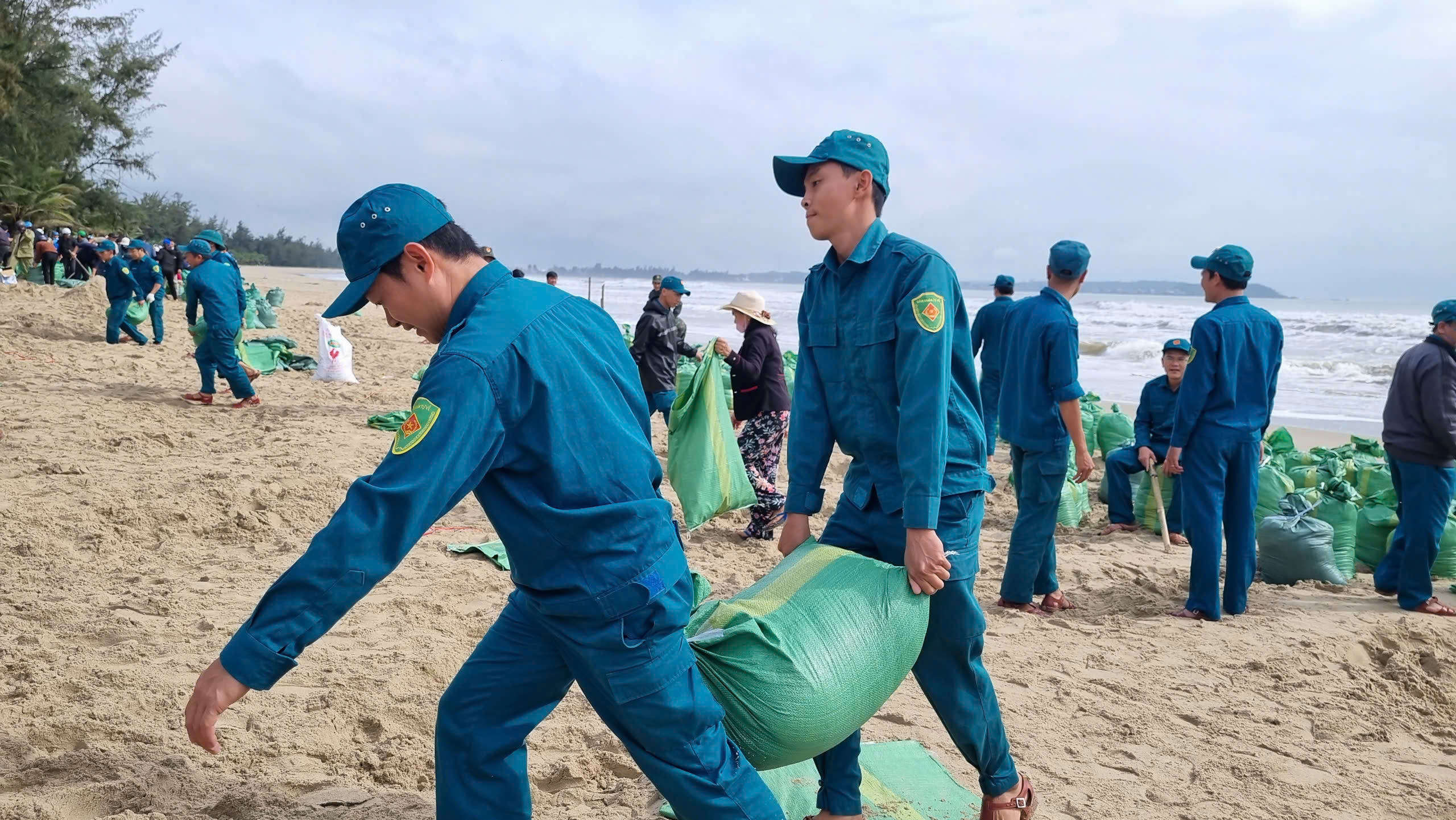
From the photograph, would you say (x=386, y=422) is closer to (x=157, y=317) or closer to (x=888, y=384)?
(x=157, y=317)

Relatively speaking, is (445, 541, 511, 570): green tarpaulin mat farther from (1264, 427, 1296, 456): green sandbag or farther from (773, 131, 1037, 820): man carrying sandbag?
(1264, 427, 1296, 456): green sandbag

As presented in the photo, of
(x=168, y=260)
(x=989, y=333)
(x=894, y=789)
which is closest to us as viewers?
(x=894, y=789)

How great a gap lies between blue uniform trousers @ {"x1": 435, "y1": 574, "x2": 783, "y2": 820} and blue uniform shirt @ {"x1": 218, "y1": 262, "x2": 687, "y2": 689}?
59 millimetres

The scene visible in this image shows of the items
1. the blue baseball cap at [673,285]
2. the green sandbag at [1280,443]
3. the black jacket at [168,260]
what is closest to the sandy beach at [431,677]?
the blue baseball cap at [673,285]

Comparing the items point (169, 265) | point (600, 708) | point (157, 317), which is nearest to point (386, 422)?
point (157, 317)

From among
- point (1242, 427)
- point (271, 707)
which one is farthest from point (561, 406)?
point (1242, 427)

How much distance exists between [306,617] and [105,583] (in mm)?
3661

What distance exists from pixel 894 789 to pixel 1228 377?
2.74m

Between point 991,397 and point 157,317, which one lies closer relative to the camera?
point 991,397

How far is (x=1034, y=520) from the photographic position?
4832 millimetres

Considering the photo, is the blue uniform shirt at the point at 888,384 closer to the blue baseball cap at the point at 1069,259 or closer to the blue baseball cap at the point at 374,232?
the blue baseball cap at the point at 374,232

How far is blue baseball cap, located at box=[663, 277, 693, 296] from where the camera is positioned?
22.5 ft

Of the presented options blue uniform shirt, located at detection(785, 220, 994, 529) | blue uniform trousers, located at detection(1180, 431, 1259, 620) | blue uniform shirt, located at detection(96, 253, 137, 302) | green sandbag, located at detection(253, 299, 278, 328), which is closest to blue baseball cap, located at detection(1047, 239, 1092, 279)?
blue uniform trousers, located at detection(1180, 431, 1259, 620)

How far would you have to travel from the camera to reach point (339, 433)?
803cm
